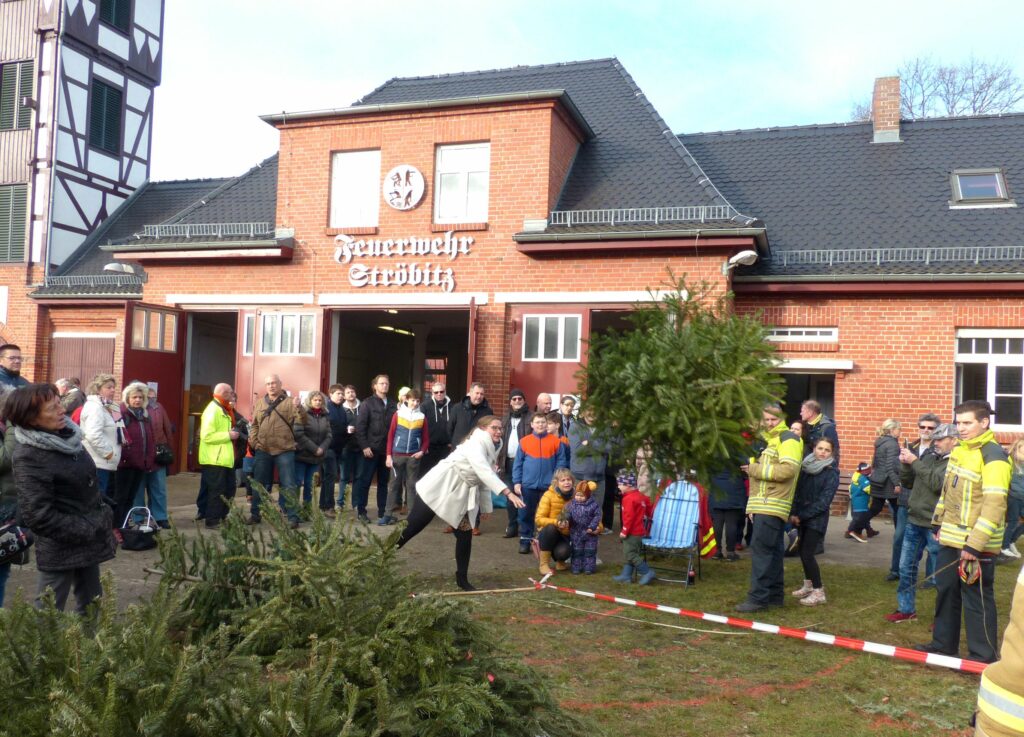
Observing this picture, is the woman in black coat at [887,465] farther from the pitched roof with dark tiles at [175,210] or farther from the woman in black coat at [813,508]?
the pitched roof with dark tiles at [175,210]

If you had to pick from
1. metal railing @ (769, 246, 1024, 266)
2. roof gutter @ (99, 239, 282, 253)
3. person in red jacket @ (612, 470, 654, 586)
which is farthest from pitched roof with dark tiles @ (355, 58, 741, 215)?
person in red jacket @ (612, 470, 654, 586)

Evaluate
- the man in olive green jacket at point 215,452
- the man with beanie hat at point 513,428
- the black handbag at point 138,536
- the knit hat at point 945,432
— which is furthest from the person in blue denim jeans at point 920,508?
the man in olive green jacket at point 215,452

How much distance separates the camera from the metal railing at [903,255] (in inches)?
498

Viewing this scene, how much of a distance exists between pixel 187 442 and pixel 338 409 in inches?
230

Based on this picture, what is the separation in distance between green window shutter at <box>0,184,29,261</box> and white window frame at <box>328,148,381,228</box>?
9.62 metres

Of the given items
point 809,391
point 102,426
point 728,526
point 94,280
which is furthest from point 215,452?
point 809,391

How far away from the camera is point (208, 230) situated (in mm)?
15625

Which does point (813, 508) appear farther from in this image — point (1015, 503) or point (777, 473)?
point (1015, 503)

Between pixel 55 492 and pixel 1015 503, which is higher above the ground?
pixel 55 492

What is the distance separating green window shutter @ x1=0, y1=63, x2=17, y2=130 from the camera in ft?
64.7

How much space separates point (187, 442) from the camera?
1608 centimetres

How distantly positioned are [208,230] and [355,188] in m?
3.19

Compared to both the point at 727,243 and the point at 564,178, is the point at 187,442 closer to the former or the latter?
the point at 564,178

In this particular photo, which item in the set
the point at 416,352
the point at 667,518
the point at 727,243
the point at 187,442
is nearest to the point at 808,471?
the point at 667,518
